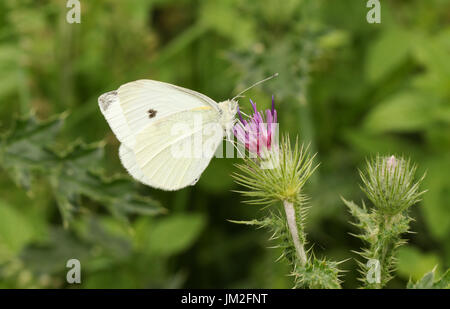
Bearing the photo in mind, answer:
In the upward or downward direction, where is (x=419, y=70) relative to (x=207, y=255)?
upward

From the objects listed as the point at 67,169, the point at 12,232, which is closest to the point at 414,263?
the point at 67,169

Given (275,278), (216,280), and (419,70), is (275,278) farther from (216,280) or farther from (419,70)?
(419,70)

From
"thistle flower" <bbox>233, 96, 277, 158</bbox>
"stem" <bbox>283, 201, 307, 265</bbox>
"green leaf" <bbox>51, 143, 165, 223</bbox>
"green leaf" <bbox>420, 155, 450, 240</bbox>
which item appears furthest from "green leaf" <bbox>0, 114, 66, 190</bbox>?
"green leaf" <bbox>420, 155, 450, 240</bbox>

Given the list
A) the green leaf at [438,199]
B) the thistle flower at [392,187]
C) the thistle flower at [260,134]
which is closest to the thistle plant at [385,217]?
the thistle flower at [392,187]

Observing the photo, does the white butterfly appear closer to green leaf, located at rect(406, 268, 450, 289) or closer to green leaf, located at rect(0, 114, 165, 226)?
green leaf, located at rect(0, 114, 165, 226)
